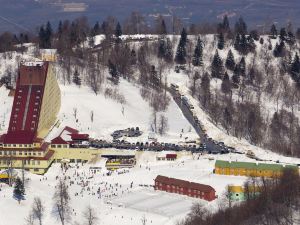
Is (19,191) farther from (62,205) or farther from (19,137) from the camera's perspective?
(19,137)

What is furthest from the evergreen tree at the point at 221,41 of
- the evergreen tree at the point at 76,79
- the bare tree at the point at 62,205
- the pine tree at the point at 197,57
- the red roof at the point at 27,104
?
the bare tree at the point at 62,205

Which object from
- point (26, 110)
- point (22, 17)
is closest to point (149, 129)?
point (26, 110)

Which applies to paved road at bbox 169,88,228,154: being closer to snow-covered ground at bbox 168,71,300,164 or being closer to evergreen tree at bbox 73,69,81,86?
snow-covered ground at bbox 168,71,300,164

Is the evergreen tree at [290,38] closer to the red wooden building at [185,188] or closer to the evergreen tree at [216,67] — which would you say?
the evergreen tree at [216,67]

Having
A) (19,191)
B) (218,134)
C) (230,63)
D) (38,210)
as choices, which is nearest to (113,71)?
(230,63)

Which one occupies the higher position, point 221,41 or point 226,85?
point 221,41

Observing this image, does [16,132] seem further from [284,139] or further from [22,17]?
[22,17]
